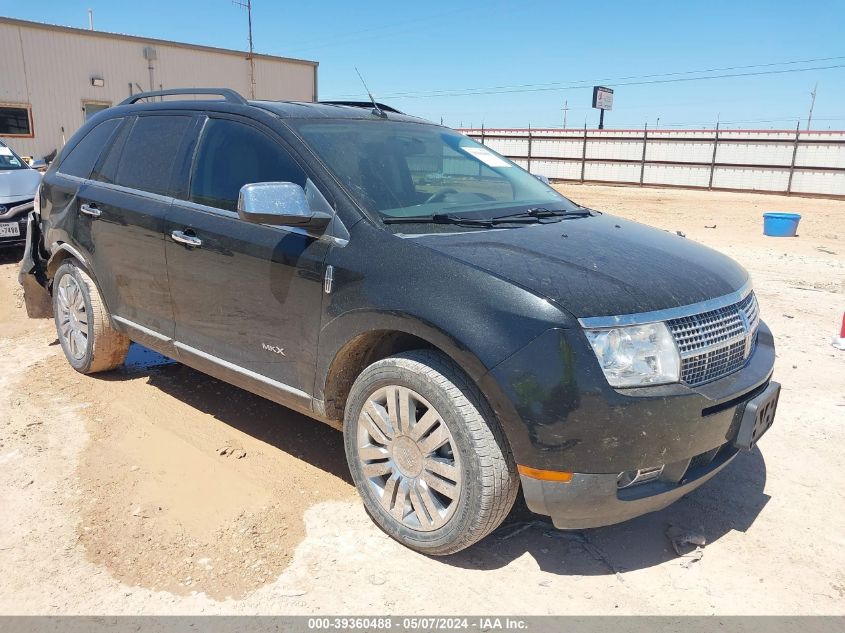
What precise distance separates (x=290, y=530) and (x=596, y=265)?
179 centimetres

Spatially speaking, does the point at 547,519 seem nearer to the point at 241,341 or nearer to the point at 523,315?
the point at 523,315

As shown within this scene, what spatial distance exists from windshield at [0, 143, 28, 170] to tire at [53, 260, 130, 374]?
20.8 feet

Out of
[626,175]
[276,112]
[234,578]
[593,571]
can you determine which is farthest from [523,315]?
[626,175]

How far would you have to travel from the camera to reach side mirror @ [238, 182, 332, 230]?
2900mm

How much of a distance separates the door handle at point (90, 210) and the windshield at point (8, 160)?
269 inches

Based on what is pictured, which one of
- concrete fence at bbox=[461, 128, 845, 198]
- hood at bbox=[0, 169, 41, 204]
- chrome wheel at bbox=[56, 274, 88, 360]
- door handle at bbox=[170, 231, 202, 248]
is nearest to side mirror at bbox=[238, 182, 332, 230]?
door handle at bbox=[170, 231, 202, 248]

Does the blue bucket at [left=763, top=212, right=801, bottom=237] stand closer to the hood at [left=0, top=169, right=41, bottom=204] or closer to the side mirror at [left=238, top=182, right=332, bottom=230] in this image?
the side mirror at [left=238, top=182, right=332, bottom=230]

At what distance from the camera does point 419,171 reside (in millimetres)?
3535

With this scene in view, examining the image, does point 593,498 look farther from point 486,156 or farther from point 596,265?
point 486,156

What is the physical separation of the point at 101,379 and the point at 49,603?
2543mm

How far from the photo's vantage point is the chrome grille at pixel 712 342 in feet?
8.26

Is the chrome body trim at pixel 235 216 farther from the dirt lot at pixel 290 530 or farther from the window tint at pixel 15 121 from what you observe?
the window tint at pixel 15 121

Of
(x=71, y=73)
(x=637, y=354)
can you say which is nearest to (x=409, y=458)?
(x=637, y=354)

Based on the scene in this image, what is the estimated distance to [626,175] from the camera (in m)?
26.5
